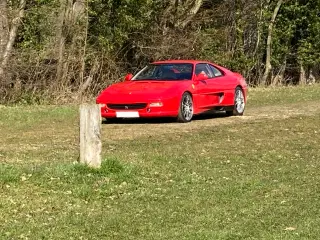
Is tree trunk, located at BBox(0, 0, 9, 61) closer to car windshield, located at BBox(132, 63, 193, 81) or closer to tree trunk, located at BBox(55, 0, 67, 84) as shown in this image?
tree trunk, located at BBox(55, 0, 67, 84)

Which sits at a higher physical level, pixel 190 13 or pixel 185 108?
pixel 190 13

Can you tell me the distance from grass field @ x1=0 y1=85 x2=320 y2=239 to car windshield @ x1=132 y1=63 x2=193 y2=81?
4.44 ft

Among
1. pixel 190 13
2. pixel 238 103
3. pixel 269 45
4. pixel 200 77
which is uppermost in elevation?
pixel 190 13

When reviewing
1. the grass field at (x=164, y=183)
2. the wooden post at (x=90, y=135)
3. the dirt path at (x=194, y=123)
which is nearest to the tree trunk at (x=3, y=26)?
the dirt path at (x=194, y=123)

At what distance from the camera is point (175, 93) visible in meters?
16.3

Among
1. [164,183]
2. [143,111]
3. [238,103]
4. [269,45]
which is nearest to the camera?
[164,183]

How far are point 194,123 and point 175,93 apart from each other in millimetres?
828

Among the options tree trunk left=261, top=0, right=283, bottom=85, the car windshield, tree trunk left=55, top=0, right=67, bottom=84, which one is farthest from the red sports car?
tree trunk left=261, top=0, right=283, bottom=85

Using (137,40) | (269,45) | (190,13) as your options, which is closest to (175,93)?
(137,40)

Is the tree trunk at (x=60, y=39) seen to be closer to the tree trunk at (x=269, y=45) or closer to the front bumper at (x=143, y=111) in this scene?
the front bumper at (x=143, y=111)

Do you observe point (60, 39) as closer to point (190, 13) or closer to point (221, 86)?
point (190, 13)

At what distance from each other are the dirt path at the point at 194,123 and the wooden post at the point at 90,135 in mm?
3695

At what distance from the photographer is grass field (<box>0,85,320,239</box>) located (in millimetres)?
7746

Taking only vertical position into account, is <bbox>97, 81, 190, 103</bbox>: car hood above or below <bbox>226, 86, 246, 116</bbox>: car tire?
above
